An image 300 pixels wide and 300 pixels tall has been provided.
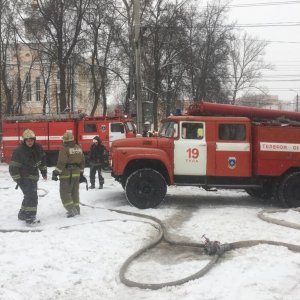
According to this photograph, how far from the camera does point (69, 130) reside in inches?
931

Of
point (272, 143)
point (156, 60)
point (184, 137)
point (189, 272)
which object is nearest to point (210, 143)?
point (184, 137)

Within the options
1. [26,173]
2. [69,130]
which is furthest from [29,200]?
[69,130]

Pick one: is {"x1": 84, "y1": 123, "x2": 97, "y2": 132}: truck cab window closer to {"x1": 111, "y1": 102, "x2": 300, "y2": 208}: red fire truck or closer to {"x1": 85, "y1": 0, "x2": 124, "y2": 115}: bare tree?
{"x1": 85, "y1": 0, "x2": 124, "y2": 115}: bare tree

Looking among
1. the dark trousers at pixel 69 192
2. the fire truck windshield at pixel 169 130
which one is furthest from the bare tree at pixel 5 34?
the dark trousers at pixel 69 192

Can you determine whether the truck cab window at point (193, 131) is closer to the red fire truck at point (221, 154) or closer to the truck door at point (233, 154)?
the red fire truck at point (221, 154)

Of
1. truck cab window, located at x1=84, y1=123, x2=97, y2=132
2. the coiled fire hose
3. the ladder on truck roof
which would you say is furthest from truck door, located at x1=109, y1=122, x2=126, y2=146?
the coiled fire hose

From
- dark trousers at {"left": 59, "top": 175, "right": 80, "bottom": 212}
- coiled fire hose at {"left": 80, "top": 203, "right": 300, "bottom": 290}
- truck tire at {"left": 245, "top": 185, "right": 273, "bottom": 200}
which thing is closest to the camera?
coiled fire hose at {"left": 80, "top": 203, "right": 300, "bottom": 290}

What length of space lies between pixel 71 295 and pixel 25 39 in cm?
3137

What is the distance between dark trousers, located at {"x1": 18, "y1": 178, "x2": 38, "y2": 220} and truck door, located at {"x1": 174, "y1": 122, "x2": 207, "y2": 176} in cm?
342

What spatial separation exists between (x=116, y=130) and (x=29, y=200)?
552 inches

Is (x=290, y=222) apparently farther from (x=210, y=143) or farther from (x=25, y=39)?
(x=25, y=39)

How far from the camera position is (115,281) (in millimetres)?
6160

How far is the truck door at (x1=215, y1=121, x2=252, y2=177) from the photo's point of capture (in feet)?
36.4

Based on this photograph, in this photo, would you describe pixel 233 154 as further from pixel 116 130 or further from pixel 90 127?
pixel 90 127
